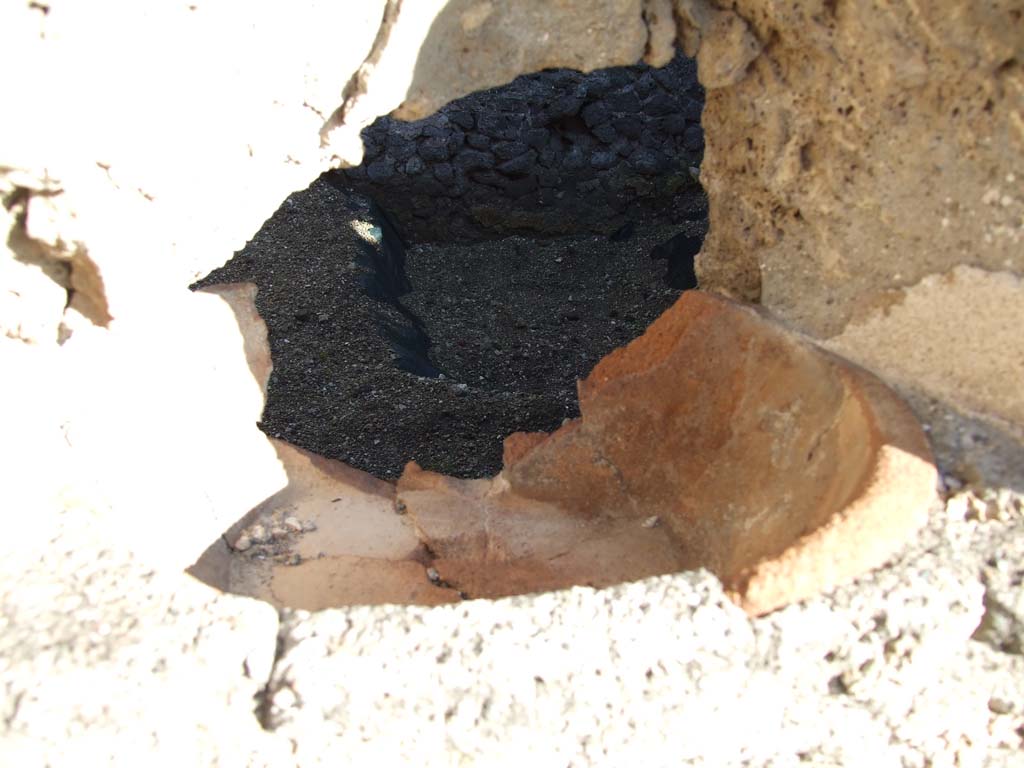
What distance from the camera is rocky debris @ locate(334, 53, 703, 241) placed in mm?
6348

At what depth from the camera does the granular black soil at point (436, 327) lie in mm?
4465

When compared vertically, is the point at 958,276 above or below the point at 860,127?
below

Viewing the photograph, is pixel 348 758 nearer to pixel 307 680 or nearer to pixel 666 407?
pixel 307 680

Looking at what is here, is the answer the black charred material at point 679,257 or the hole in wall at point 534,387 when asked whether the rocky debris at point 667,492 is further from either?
the black charred material at point 679,257

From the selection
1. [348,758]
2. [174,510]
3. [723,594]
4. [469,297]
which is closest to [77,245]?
[174,510]

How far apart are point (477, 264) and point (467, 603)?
14.4 feet

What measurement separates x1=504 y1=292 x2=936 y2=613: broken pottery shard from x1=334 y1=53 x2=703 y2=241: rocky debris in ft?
11.3

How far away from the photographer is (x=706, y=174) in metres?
2.84

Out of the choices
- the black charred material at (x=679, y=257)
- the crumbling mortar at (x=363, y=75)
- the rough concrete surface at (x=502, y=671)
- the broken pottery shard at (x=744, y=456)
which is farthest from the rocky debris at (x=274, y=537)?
the black charred material at (x=679, y=257)

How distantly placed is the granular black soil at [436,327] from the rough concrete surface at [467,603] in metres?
1.79

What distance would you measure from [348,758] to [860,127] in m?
1.63

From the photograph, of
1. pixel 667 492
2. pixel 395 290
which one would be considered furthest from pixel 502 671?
pixel 395 290

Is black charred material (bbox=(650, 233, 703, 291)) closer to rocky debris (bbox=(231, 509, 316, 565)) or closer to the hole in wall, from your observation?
the hole in wall

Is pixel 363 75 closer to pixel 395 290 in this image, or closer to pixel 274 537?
pixel 274 537
